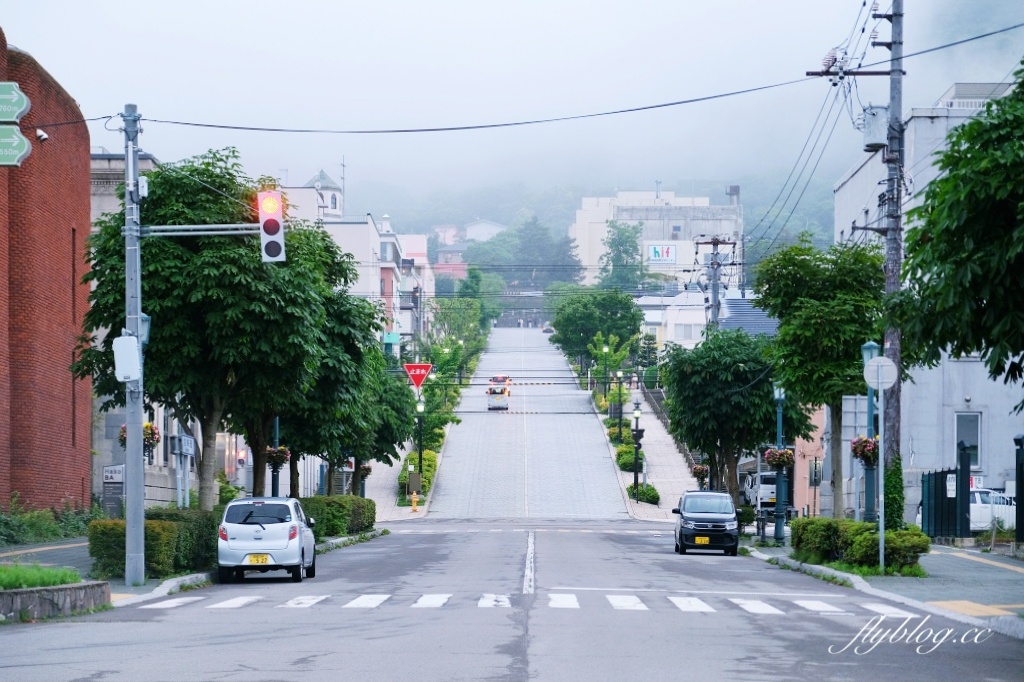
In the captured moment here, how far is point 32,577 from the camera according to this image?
18.0 meters

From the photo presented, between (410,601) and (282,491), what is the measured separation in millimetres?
58609

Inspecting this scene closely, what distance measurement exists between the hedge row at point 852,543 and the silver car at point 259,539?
10.9 metres

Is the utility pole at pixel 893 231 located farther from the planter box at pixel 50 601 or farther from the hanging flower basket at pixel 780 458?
the hanging flower basket at pixel 780 458

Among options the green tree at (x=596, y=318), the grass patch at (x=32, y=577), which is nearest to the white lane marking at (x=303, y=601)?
the grass patch at (x=32, y=577)

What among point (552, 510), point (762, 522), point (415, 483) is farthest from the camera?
point (415, 483)

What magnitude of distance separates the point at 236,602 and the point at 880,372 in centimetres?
1210

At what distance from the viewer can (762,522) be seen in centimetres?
4275

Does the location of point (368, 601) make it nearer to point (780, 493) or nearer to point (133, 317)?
point (133, 317)

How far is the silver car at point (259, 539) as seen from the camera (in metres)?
25.6

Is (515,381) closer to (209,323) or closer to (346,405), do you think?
(346,405)

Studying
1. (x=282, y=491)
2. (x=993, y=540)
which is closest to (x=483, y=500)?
(x=282, y=491)

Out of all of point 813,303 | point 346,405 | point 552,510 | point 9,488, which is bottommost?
point 552,510

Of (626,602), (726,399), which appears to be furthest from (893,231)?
(726,399)

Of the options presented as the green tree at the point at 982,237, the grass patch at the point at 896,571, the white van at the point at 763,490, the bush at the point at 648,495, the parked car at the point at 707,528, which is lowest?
the bush at the point at 648,495
